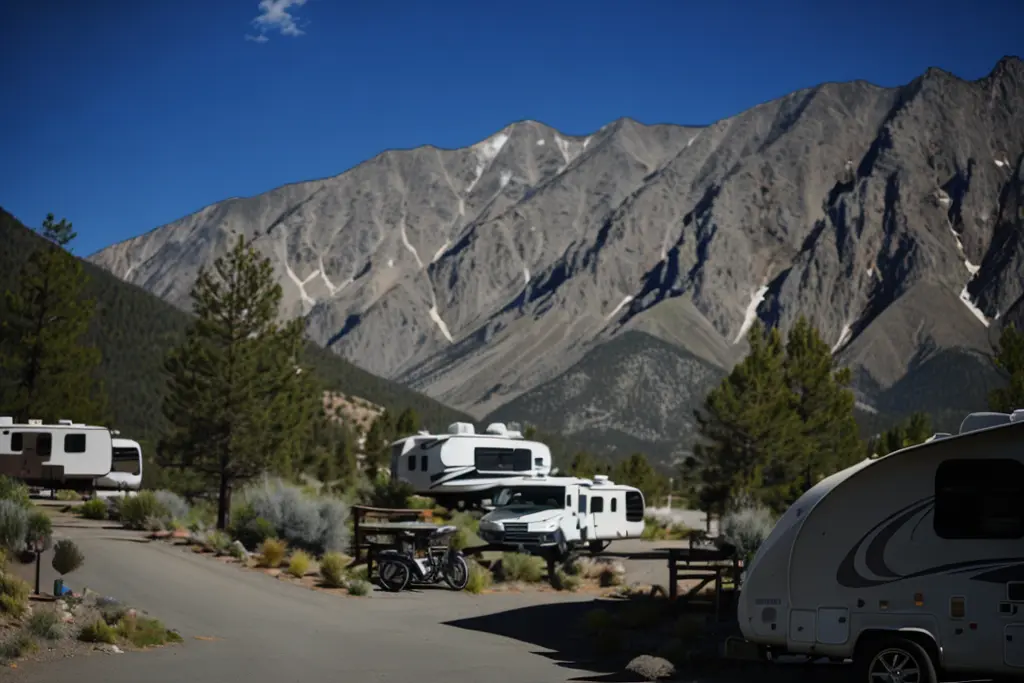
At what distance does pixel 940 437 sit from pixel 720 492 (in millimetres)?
24869

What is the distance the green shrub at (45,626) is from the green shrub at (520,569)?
388 inches

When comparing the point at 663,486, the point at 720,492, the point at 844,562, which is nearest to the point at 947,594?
the point at 844,562

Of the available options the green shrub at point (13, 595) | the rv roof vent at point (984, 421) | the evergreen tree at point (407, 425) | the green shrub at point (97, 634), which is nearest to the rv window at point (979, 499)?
the rv roof vent at point (984, 421)

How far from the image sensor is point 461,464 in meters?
32.8

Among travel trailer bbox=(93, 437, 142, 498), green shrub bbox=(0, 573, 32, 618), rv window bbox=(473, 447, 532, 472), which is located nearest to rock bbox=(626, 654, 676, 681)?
green shrub bbox=(0, 573, 32, 618)

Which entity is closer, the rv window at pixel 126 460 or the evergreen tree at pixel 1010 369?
the evergreen tree at pixel 1010 369

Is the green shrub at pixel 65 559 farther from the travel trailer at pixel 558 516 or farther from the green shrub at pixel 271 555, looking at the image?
the travel trailer at pixel 558 516

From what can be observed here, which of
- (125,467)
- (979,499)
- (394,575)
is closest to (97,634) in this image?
(394,575)

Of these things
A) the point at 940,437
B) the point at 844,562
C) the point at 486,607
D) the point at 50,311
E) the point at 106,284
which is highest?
the point at 106,284

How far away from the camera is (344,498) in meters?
30.6

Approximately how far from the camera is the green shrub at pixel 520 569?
22.0 meters

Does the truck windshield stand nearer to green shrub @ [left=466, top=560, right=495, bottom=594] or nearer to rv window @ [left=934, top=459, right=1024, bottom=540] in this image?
green shrub @ [left=466, top=560, right=495, bottom=594]

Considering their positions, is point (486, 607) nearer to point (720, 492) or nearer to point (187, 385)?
point (187, 385)

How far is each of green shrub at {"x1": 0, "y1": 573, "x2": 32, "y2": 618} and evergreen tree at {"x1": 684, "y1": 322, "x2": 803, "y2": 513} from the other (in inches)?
919
